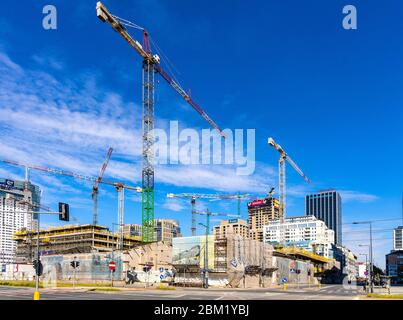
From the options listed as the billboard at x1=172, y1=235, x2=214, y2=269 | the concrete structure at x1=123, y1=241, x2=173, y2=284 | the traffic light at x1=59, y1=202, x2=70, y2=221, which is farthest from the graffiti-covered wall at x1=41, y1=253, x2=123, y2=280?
the traffic light at x1=59, y1=202, x2=70, y2=221

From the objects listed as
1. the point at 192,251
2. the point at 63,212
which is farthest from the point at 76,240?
the point at 63,212

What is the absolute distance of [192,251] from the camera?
88.4 meters

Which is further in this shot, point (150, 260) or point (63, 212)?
point (150, 260)

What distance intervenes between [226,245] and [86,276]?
33719 millimetres

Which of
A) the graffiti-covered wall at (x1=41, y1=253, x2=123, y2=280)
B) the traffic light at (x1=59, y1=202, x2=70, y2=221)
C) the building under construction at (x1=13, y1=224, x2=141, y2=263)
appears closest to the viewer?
the traffic light at (x1=59, y1=202, x2=70, y2=221)

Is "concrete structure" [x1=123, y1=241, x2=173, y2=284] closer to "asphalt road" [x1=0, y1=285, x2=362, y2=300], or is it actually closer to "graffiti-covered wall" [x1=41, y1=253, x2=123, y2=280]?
"graffiti-covered wall" [x1=41, y1=253, x2=123, y2=280]

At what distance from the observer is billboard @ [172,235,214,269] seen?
86.1 m

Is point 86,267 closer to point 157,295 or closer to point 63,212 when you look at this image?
point 157,295

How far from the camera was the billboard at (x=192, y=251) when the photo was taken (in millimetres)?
86062

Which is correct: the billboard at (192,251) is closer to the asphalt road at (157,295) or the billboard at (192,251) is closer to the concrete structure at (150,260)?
the concrete structure at (150,260)

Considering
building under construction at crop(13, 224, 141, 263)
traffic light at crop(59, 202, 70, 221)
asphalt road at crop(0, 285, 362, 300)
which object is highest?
traffic light at crop(59, 202, 70, 221)
